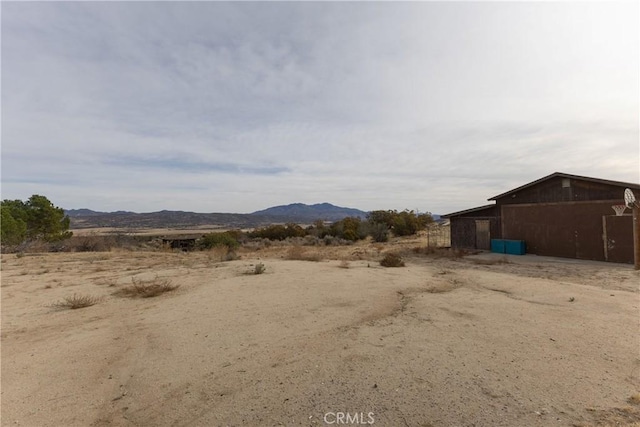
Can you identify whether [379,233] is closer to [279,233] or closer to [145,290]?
[279,233]

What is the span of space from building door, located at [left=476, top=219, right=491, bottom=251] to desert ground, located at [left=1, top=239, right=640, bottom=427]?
39.9 feet

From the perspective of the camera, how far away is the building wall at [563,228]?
16750 millimetres

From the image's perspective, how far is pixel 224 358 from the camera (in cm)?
542

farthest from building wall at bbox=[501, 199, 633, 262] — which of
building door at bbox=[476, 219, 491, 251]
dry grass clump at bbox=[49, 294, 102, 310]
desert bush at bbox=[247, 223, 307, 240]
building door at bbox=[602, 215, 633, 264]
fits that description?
desert bush at bbox=[247, 223, 307, 240]

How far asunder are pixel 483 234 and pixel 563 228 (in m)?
5.14

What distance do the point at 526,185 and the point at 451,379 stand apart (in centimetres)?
1888

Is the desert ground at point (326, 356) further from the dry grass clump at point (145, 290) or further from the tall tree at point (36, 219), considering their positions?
the tall tree at point (36, 219)

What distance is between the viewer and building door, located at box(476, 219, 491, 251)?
22.8m

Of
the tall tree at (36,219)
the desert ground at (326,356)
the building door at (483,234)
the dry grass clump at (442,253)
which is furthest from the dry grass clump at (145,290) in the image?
the tall tree at (36,219)

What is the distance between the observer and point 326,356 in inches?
209

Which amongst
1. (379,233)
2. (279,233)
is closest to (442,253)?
(379,233)

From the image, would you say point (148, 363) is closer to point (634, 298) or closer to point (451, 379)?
point (451, 379)

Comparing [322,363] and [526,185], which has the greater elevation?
[526,185]

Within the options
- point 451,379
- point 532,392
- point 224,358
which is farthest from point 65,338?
point 532,392
